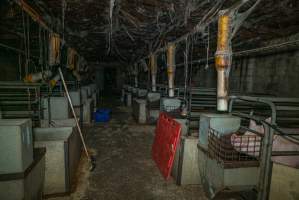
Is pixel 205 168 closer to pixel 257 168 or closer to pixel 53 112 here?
pixel 257 168

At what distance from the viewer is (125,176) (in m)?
3.47

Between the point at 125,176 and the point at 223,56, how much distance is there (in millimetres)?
2813

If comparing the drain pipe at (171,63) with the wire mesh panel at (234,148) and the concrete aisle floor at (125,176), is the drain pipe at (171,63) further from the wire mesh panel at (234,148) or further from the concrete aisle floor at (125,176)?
the wire mesh panel at (234,148)

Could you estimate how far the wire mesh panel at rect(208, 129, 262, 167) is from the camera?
230cm

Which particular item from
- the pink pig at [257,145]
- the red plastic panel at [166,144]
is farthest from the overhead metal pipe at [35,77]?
the pink pig at [257,145]

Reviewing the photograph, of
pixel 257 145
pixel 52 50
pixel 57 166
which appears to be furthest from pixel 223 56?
pixel 52 50

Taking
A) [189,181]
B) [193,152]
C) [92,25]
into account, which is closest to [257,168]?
[193,152]

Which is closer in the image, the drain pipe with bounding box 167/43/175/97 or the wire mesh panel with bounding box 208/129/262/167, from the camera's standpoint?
the wire mesh panel with bounding box 208/129/262/167

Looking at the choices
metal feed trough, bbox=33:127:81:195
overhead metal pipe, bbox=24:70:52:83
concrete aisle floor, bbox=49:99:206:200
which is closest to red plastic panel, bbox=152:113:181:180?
concrete aisle floor, bbox=49:99:206:200

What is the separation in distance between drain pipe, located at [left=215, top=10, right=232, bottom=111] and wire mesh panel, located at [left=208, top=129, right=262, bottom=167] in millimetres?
738

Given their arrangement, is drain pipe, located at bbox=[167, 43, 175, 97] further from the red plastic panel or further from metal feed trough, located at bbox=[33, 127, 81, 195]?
metal feed trough, located at bbox=[33, 127, 81, 195]

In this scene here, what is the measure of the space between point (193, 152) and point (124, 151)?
84.6 inches

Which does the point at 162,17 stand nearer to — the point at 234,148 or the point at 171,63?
the point at 171,63

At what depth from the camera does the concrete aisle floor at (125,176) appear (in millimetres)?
2914
